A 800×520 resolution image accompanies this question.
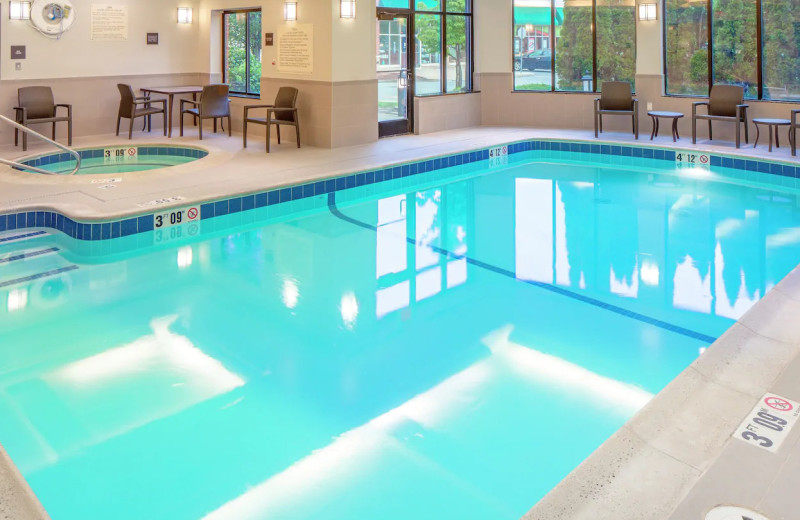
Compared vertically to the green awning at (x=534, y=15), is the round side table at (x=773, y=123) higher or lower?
lower

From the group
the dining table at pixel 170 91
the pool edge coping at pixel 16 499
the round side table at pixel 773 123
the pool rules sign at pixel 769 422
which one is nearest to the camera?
the pool edge coping at pixel 16 499

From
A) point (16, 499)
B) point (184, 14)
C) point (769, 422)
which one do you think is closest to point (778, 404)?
point (769, 422)

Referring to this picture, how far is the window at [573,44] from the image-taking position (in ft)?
34.4

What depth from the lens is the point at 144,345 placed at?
365cm

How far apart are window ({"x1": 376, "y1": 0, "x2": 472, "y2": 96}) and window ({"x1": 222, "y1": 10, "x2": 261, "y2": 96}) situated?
2.01 meters

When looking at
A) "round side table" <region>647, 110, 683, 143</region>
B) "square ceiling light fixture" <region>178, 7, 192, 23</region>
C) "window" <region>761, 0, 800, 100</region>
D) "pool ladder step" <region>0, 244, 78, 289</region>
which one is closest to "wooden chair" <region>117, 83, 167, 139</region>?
"square ceiling light fixture" <region>178, 7, 192, 23</region>

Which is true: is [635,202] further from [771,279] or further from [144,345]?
[144,345]

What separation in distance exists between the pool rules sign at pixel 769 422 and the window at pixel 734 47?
7707mm

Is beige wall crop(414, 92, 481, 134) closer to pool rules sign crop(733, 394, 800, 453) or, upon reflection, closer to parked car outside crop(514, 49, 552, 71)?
parked car outside crop(514, 49, 552, 71)

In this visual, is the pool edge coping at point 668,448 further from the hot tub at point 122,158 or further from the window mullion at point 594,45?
the window mullion at point 594,45

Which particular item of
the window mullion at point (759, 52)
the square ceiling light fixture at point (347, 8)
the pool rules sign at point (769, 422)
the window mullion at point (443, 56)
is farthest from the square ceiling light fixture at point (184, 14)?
the pool rules sign at point (769, 422)

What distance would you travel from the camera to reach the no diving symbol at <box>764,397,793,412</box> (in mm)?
2623

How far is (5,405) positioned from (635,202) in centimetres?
581

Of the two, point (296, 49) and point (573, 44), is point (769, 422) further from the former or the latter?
point (573, 44)
